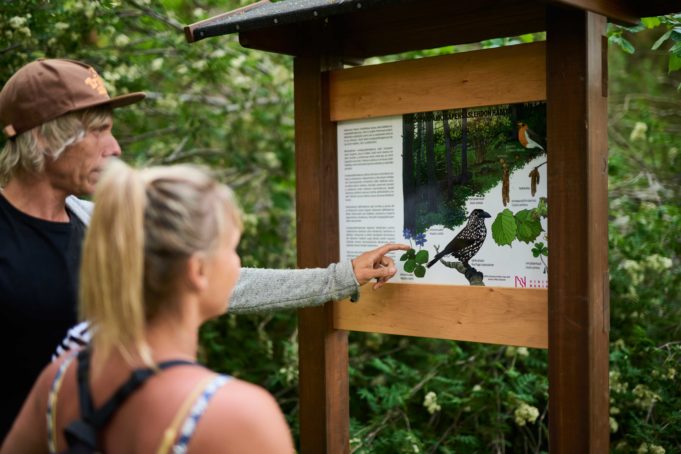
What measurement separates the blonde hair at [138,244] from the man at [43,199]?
59cm

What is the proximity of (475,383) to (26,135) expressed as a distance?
10.2ft

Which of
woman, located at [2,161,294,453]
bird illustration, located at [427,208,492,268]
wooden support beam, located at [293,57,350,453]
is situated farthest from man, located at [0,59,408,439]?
bird illustration, located at [427,208,492,268]

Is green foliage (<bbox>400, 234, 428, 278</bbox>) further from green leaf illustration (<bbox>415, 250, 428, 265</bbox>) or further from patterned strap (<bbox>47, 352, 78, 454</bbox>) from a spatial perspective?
patterned strap (<bbox>47, 352, 78, 454</bbox>)

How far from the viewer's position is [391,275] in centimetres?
288

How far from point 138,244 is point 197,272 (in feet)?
0.43

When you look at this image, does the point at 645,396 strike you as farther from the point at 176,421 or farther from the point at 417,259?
the point at 176,421

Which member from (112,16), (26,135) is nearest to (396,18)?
(26,135)

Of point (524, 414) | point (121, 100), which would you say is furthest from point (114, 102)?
point (524, 414)

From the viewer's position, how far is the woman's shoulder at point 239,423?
131 cm

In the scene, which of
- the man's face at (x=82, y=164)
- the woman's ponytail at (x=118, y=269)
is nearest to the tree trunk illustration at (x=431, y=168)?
the man's face at (x=82, y=164)

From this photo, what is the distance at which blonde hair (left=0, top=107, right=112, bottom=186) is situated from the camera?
2166mm

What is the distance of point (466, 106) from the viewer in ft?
9.09

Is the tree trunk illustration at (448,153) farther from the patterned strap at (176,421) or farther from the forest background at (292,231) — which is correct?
the patterned strap at (176,421)

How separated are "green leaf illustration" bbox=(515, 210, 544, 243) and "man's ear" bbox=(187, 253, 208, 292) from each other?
1.52m
